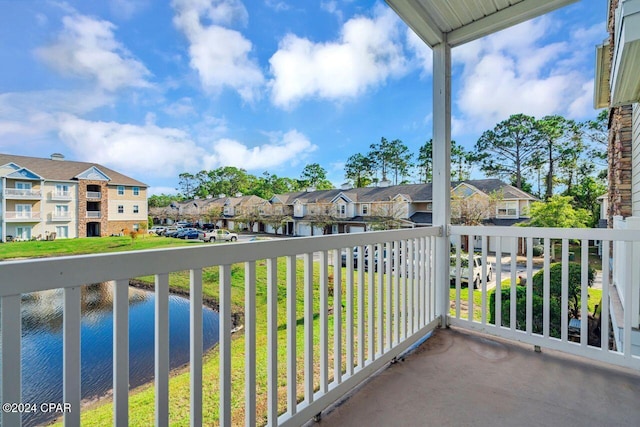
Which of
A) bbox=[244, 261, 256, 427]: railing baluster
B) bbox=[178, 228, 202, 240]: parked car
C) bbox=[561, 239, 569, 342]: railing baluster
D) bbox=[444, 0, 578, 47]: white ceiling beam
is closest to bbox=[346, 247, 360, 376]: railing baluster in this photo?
bbox=[244, 261, 256, 427]: railing baluster

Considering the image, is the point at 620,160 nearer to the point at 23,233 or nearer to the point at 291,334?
the point at 291,334

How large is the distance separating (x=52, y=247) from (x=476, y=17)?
9.97ft

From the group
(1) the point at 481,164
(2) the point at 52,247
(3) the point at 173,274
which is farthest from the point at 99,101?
(1) the point at 481,164

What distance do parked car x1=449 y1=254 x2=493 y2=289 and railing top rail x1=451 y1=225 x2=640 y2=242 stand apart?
0.78ft

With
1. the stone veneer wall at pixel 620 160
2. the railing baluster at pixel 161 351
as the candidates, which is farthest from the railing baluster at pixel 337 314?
the stone veneer wall at pixel 620 160

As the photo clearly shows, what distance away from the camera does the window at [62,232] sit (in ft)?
2.55

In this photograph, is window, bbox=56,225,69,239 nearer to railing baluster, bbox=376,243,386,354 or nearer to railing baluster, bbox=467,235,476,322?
railing baluster, bbox=376,243,386,354

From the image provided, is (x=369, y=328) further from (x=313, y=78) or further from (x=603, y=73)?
(x=603, y=73)

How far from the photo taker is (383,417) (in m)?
1.54

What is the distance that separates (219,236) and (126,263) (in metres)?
0.33

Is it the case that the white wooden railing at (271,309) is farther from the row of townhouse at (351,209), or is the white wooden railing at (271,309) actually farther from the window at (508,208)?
the window at (508,208)

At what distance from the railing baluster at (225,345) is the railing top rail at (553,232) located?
2.09m

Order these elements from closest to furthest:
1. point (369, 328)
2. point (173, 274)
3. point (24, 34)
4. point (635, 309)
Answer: point (24, 34), point (173, 274), point (369, 328), point (635, 309)

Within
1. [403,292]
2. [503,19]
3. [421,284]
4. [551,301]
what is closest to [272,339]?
[403,292]
